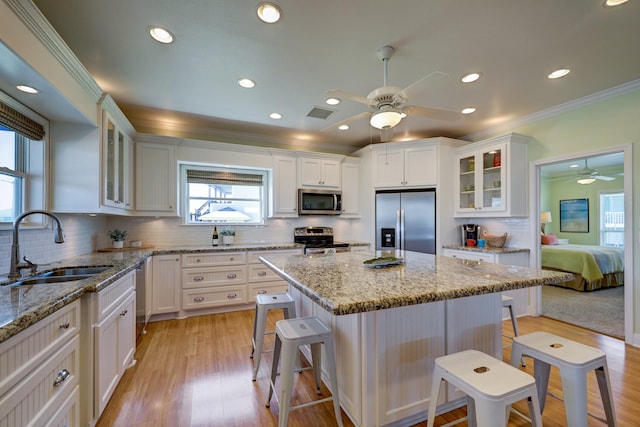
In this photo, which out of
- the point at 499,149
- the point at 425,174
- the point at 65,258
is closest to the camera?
the point at 65,258

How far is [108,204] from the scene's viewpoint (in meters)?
2.56

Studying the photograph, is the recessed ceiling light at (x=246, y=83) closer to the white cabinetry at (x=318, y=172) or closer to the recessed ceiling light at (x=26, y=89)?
the recessed ceiling light at (x=26, y=89)

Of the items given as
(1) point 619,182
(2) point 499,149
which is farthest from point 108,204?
(1) point 619,182

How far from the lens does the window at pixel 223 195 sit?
4.12 m

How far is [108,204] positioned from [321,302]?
2.43m

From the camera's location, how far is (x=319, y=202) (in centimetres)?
454

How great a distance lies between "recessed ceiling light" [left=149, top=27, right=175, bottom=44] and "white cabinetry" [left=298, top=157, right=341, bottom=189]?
2516 millimetres

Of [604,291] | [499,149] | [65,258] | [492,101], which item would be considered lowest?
[604,291]

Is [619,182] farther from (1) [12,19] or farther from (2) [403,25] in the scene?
(1) [12,19]

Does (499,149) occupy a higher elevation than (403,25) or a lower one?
lower

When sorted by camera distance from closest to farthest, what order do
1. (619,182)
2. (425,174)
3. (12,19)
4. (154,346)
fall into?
1. (12,19)
2. (154,346)
3. (425,174)
4. (619,182)

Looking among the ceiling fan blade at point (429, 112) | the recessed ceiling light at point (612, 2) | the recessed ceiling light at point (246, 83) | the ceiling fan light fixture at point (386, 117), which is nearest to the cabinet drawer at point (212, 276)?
the recessed ceiling light at point (246, 83)

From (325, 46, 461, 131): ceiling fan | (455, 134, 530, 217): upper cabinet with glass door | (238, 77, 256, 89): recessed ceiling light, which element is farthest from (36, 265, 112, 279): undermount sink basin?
(455, 134, 530, 217): upper cabinet with glass door

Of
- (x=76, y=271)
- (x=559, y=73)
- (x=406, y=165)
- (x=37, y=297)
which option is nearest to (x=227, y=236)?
(x=76, y=271)
